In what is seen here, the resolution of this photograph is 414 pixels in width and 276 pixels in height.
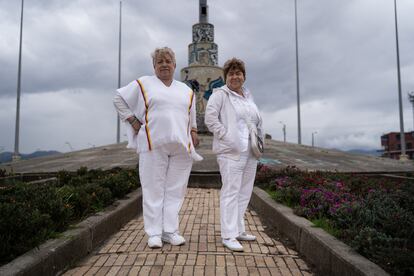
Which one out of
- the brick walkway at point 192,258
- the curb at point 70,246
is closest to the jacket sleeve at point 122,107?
the curb at point 70,246

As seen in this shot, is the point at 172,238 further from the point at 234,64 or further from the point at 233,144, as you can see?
the point at 234,64

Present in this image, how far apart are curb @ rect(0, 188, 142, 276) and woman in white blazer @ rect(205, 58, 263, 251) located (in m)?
1.35

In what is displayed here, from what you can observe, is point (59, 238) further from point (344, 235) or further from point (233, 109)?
point (344, 235)

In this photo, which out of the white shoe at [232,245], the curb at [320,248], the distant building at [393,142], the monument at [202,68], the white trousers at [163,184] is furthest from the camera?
the distant building at [393,142]

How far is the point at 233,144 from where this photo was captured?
370 centimetres

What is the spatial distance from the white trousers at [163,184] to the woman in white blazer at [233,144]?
0.41 meters

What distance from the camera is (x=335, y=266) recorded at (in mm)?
2820

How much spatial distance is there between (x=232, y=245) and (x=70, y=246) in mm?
1488

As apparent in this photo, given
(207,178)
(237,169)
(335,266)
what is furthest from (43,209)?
(207,178)

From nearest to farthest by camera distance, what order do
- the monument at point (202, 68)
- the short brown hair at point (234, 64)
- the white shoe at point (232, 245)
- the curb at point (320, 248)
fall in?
the curb at point (320, 248) < the white shoe at point (232, 245) < the short brown hair at point (234, 64) < the monument at point (202, 68)

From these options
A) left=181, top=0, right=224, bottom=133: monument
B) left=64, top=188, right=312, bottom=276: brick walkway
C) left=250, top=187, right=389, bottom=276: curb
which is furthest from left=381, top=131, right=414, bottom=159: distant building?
left=64, top=188, right=312, bottom=276: brick walkway

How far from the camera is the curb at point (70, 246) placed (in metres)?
2.58

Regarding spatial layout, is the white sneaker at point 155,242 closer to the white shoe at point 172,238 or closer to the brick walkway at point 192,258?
the brick walkway at point 192,258

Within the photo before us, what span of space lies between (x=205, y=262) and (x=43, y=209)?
5.73ft
